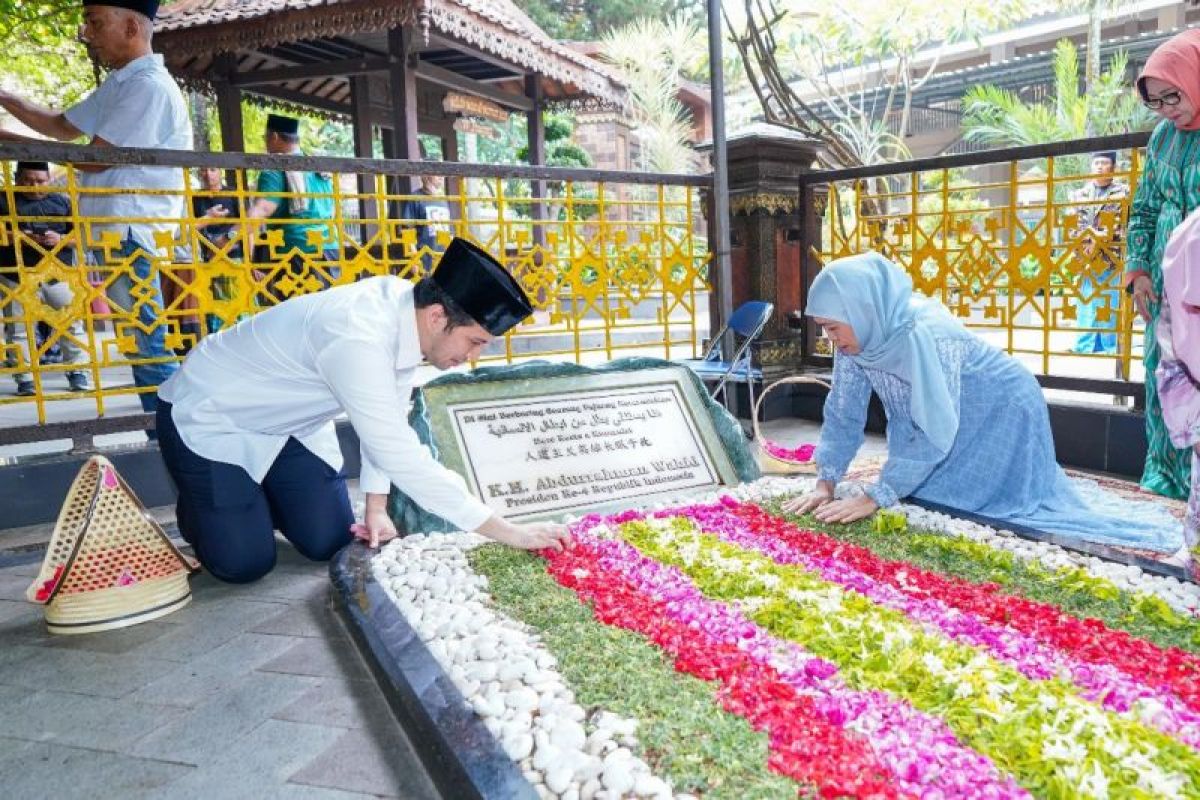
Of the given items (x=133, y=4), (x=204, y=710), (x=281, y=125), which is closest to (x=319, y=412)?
(x=204, y=710)

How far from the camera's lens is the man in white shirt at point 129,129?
157 inches

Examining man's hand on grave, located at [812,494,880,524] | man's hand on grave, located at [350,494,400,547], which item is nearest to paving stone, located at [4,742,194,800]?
man's hand on grave, located at [350,494,400,547]

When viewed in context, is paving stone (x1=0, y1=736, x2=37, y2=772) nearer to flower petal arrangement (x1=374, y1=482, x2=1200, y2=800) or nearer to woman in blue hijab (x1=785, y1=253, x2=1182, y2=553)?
flower petal arrangement (x1=374, y1=482, x2=1200, y2=800)

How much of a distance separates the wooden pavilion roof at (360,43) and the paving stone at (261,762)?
707 centimetres

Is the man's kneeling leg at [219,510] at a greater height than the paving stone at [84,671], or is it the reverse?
the man's kneeling leg at [219,510]

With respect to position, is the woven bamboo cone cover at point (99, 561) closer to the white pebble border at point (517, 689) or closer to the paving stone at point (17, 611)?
the paving stone at point (17, 611)

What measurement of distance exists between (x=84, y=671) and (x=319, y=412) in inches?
41.1

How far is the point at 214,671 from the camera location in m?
2.46

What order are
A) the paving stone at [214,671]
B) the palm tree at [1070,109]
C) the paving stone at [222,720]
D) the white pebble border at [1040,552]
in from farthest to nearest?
the palm tree at [1070,109] < the white pebble border at [1040,552] < the paving stone at [214,671] < the paving stone at [222,720]

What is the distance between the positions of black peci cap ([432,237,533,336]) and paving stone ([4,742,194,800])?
51.7 inches

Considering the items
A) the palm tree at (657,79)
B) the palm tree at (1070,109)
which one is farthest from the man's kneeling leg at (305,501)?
the palm tree at (657,79)

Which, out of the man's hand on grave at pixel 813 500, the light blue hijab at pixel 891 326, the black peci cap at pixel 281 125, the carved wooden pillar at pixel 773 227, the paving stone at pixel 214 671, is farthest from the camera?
the carved wooden pillar at pixel 773 227

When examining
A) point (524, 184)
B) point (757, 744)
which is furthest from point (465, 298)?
point (524, 184)

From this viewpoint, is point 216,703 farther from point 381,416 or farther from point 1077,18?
point 1077,18
